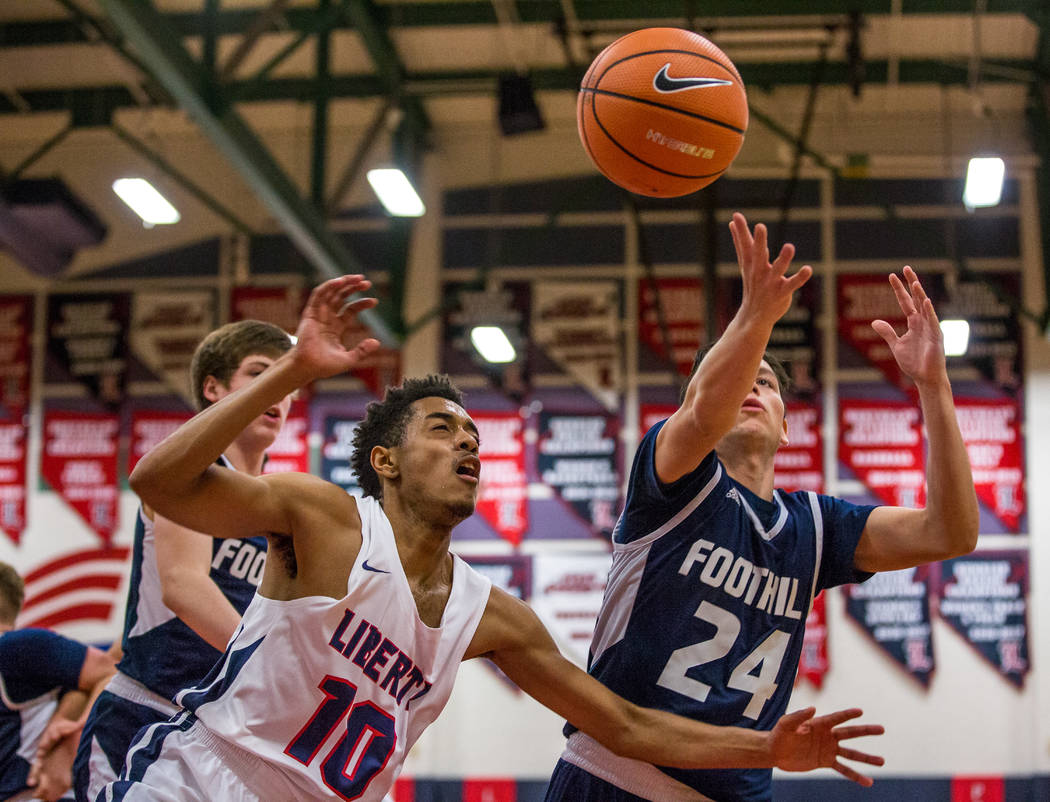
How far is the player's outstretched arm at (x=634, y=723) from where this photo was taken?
3.02 metres

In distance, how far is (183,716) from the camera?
3.00m

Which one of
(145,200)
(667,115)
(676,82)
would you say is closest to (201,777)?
(667,115)

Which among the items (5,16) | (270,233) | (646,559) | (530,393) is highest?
(5,16)

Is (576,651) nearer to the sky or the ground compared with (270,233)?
nearer to the ground

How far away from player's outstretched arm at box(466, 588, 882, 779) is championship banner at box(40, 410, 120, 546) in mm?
9707

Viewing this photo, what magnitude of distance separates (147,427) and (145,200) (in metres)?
3.54

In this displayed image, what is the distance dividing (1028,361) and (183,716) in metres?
10.4

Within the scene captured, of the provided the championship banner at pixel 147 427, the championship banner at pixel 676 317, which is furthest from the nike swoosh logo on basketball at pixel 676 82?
the championship banner at pixel 147 427

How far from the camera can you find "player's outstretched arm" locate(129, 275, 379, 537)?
103 inches

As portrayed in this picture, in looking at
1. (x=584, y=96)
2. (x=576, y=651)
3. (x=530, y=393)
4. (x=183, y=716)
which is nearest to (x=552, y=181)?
(x=530, y=393)

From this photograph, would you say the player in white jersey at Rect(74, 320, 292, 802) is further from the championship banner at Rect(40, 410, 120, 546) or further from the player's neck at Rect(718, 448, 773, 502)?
the championship banner at Rect(40, 410, 120, 546)

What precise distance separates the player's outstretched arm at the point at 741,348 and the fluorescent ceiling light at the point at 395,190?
6.09 m

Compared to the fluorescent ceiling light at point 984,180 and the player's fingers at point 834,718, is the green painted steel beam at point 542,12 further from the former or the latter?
the player's fingers at point 834,718

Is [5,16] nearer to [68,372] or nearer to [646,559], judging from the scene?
[68,372]
